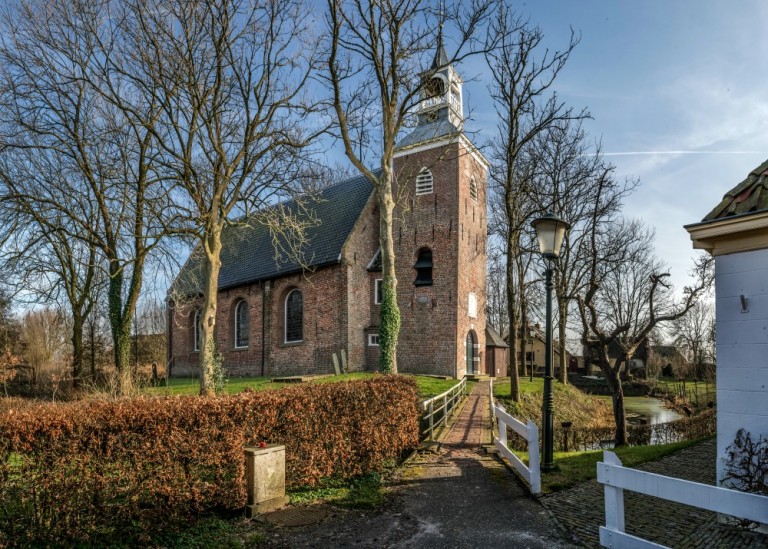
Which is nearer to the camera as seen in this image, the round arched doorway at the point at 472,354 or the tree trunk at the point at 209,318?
the tree trunk at the point at 209,318

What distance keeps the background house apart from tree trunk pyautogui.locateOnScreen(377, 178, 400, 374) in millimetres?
8686

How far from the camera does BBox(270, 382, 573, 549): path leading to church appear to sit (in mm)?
5703

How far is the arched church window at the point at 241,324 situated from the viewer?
95.1 feet

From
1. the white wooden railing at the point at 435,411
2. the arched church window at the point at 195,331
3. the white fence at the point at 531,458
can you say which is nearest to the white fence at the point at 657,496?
the white fence at the point at 531,458

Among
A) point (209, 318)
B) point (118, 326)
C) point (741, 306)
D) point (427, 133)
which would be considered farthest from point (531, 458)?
point (427, 133)

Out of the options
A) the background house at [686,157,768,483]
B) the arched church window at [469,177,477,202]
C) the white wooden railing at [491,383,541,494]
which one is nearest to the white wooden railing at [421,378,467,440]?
the white wooden railing at [491,383,541,494]

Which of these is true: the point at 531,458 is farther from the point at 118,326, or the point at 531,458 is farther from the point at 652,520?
the point at 118,326

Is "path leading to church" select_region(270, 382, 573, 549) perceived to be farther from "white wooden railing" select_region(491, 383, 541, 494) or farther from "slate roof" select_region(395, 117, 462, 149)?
"slate roof" select_region(395, 117, 462, 149)

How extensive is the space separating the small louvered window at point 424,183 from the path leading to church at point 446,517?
54.5 feet

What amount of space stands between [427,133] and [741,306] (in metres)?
19.9

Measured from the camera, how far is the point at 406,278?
2411 cm

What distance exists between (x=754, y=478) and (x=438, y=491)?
4.02 metres

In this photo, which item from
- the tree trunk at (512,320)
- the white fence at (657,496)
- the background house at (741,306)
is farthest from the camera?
the tree trunk at (512,320)

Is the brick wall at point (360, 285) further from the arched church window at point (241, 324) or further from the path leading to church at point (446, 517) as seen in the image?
the path leading to church at point (446, 517)
